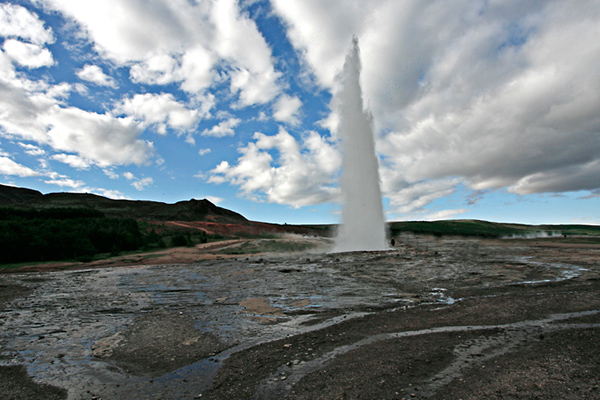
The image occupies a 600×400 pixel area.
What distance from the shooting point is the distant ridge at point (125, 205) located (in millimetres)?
94438

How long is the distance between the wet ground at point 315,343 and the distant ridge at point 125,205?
8795 cm

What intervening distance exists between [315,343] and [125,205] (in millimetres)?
115011

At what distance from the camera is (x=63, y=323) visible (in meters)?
8.80

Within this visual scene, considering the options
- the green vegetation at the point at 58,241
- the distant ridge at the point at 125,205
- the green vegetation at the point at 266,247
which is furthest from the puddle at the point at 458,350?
the distant ridge at the point at 125,205

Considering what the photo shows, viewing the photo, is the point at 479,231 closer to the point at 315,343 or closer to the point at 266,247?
the point at 266,247

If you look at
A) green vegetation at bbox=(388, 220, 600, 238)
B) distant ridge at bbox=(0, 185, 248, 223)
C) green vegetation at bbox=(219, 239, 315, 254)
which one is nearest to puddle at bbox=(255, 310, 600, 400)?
green vegetation at bbox=(219, 239, 315, 254)

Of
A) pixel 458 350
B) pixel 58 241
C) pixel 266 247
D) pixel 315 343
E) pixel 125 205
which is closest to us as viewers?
pixel 458 350

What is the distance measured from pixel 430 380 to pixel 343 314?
4.33 metres

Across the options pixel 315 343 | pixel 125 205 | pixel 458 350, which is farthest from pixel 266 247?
pixel 125 205

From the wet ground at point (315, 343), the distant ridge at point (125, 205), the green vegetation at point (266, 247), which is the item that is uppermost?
the distant ridge at point (125, 205)

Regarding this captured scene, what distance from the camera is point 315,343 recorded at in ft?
20.7

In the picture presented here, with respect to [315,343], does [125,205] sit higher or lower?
higher

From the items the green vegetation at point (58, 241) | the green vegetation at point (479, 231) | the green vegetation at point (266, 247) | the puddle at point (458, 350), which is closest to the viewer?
the puddle at point (458, 350)

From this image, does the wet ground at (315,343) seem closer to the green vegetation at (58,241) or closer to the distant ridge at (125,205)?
the green vegetation at (58,241)
